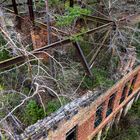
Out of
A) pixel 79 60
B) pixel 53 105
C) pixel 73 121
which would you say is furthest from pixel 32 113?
pixel 79 60

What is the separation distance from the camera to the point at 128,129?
47.6 feet

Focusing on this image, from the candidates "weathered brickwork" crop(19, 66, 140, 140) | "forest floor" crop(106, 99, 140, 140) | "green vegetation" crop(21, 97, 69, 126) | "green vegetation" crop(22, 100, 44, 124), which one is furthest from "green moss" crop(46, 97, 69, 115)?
"forest floor" crop(106, 99, 140, 140)

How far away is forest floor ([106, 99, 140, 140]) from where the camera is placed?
552 inches

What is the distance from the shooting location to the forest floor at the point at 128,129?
14.0 m

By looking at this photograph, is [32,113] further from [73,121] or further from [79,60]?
[79,60]

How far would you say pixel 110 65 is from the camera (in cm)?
1041

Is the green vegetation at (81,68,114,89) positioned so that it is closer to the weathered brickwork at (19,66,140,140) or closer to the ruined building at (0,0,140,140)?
the ruined building at (0,0,140,140)

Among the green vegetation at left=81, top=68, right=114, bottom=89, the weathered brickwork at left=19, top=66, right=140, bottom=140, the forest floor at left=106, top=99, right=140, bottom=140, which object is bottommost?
the forest floor at left=106, top=99, right=140, bottom=140

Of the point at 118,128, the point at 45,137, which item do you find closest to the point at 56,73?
the point at 45,137

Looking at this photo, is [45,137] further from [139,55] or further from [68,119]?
[139,55]

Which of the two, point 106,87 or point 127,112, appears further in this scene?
point 127,112

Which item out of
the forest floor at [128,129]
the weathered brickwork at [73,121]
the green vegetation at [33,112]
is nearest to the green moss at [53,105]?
the green vegetation at [33,112]

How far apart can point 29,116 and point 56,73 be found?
2487 mm

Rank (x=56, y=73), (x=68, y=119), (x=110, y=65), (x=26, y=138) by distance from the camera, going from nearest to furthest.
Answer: (x=26, y=138), (x=68, y=119), (x=56, y=73), (x=110, y=65)
